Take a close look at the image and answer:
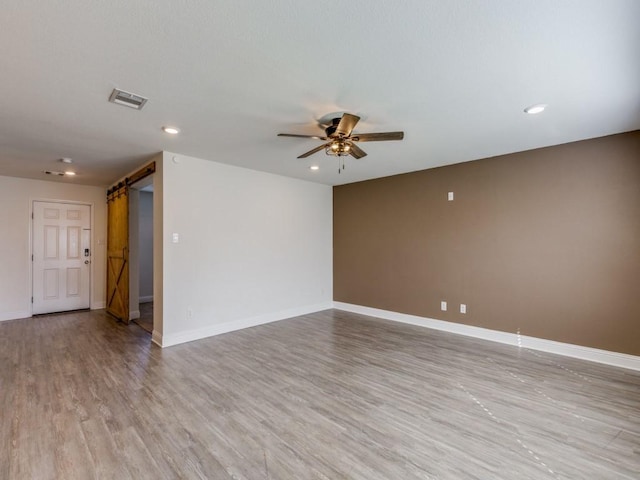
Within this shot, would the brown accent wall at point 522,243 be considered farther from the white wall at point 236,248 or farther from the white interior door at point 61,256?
the white interior door at point 61,256

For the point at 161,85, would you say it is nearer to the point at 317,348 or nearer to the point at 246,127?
the point at 246,127

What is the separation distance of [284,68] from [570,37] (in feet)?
5.75

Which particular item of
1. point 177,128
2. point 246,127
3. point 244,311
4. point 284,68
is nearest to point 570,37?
point 284,68

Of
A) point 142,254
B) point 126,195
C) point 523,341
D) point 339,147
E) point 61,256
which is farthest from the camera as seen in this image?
point 142,254

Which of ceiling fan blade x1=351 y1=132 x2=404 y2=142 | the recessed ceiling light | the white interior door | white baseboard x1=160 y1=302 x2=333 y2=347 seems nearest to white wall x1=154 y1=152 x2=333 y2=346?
white baseboard x1=160 y1=302 x2=333 y2=347

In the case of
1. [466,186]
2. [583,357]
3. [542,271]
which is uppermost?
[466,186]

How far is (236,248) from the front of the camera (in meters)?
4.89

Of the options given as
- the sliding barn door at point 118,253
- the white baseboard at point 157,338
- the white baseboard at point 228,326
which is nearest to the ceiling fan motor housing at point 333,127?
the white baseboard at point 228,326

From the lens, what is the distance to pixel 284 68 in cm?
214

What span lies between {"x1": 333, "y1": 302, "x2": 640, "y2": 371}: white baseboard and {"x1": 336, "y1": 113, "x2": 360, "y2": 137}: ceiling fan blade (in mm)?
3445

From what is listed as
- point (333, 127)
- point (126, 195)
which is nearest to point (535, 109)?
point (333, 127)

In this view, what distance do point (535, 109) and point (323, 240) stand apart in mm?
4195

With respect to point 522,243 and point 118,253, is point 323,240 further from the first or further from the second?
point 118,253

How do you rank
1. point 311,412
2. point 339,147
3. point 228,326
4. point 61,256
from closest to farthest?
point 311,412 → point 339,147 → point 228,326 → point 61,256
